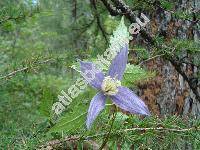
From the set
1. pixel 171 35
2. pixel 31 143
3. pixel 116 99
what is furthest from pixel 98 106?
pixel 171 35

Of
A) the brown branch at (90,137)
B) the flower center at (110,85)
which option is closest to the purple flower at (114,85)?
the flower center at (110,85)

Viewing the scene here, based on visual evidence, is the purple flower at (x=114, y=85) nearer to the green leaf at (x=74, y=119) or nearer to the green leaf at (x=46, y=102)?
the green leaf at (x=74, y=119)

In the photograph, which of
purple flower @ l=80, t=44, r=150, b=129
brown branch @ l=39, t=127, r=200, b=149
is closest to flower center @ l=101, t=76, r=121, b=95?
purple flower @ l=80, t=44, r=150, b=129

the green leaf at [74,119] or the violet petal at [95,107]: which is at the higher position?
the violet petal at [95,107]

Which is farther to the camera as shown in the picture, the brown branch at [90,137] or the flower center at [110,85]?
the brown branch at [90,137]

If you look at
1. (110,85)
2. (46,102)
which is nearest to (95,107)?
(110,85)

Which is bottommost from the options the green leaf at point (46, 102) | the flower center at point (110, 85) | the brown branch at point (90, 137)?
the brown branch at point (90, 137)

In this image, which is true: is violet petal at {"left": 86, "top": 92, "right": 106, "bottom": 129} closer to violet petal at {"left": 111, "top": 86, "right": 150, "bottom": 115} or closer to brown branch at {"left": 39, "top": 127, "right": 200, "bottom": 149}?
violet petal at {"left": 111, "top": 86, "right": 150, "bottom": 115}

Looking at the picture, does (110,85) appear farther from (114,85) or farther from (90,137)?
(90,137)
